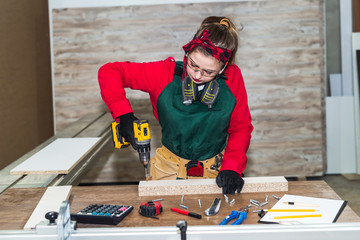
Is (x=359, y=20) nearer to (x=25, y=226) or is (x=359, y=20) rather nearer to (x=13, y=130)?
(x=13, y=130)

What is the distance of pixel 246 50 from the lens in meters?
3.97

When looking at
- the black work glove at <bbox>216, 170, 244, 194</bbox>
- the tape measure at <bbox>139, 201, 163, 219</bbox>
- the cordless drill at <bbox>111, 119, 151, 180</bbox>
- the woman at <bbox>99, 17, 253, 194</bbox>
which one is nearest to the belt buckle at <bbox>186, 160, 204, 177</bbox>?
the woman at <bbox>99, 17, 253, 194</bbox>

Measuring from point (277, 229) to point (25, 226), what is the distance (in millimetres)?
765

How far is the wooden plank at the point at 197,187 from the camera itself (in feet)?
5.19

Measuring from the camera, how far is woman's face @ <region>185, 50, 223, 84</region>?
5.56 ft

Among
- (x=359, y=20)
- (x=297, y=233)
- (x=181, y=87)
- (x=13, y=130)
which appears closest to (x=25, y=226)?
(x=297, y=233)

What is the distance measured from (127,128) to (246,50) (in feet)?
8.21

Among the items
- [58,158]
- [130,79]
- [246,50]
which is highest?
[246,50]

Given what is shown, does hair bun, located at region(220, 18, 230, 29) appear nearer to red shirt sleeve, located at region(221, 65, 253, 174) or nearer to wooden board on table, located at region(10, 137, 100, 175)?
red shirt sleeve, located at region(221, 65, 253, 174)

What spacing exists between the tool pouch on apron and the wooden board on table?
0.39 meters

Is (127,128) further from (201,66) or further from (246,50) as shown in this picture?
(246,50)

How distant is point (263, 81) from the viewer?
402cm

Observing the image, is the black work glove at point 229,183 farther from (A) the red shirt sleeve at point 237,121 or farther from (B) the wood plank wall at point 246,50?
(B) the wood plank wall at point 246,50

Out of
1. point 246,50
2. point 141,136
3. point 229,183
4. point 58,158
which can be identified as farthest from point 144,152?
point 246,50
